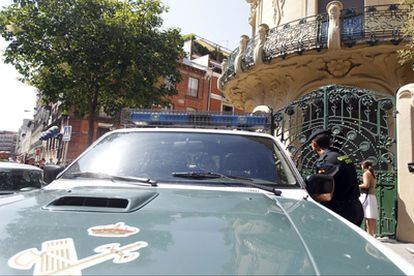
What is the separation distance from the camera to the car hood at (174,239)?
1.25 m

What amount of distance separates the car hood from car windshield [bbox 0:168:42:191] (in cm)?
597

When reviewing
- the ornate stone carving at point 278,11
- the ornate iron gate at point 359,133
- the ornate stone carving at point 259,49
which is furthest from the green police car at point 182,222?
the ornate stone carving at point 278,11

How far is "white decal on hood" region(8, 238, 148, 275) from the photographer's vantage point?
121 cm

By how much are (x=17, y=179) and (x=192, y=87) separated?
33.5 m

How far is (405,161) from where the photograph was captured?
821cm

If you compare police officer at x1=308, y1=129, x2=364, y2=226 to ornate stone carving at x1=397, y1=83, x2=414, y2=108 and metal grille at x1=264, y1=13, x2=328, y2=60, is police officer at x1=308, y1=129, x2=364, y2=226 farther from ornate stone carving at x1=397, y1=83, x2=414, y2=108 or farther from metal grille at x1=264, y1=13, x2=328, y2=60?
metal grille at x1=264, y1=13, x2=328, y2=60

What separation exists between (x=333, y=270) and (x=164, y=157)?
1.98m

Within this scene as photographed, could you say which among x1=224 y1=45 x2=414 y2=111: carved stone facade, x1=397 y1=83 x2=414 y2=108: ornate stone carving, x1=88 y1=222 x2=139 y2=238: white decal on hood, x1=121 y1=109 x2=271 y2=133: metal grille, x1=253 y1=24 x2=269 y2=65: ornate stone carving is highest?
x1=253 y1=24 x2=269 y2=65: ornate stone carving

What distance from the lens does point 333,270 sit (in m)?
1.27

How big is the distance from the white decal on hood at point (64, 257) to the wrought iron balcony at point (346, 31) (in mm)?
11828

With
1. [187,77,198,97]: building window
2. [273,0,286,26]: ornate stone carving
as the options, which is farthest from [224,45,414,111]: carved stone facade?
[187,77,198,97]: building window

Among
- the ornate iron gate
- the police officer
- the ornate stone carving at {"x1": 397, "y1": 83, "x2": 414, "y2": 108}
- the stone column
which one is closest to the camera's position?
the police officer

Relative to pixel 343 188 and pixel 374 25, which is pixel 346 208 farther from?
pixel 374 25

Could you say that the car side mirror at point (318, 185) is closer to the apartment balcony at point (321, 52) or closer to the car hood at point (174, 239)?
the car hood at point (174, 239)
